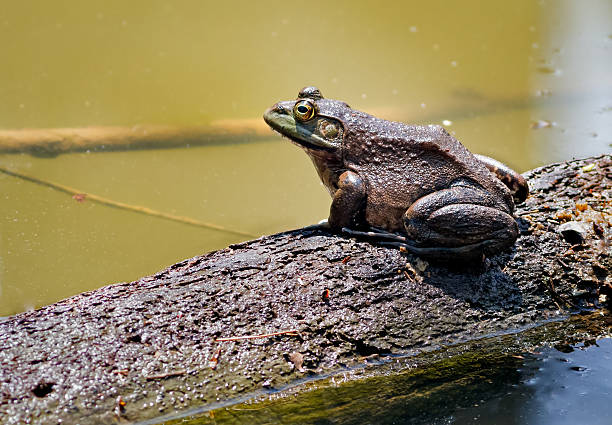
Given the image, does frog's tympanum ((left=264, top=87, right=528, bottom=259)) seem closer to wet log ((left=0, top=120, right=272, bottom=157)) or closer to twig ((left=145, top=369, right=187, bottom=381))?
twig ((left=145, top=369, right=187, bottom=381))

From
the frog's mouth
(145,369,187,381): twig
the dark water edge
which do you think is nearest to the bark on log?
(145,369,187,381): twig

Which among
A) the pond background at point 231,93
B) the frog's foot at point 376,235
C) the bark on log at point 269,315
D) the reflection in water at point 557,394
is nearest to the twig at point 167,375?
the bark on log at point 269,315

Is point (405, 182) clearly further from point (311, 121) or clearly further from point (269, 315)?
point (269, 315)

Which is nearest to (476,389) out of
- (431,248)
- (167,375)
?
(431,248)

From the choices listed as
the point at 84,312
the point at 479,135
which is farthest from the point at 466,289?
the point at 479,135

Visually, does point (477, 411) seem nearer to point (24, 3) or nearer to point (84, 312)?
point (84, 312)

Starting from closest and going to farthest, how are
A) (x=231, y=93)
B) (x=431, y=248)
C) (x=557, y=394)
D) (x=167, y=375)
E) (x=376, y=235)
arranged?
(x=167, y=375), (x=557, y=394), (x=431, y=248), (x=376, y=235), (x=231, y=93)

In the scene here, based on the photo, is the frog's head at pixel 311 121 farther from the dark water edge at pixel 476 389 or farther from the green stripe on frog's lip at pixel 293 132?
the dark water edge at pixel 476 389
